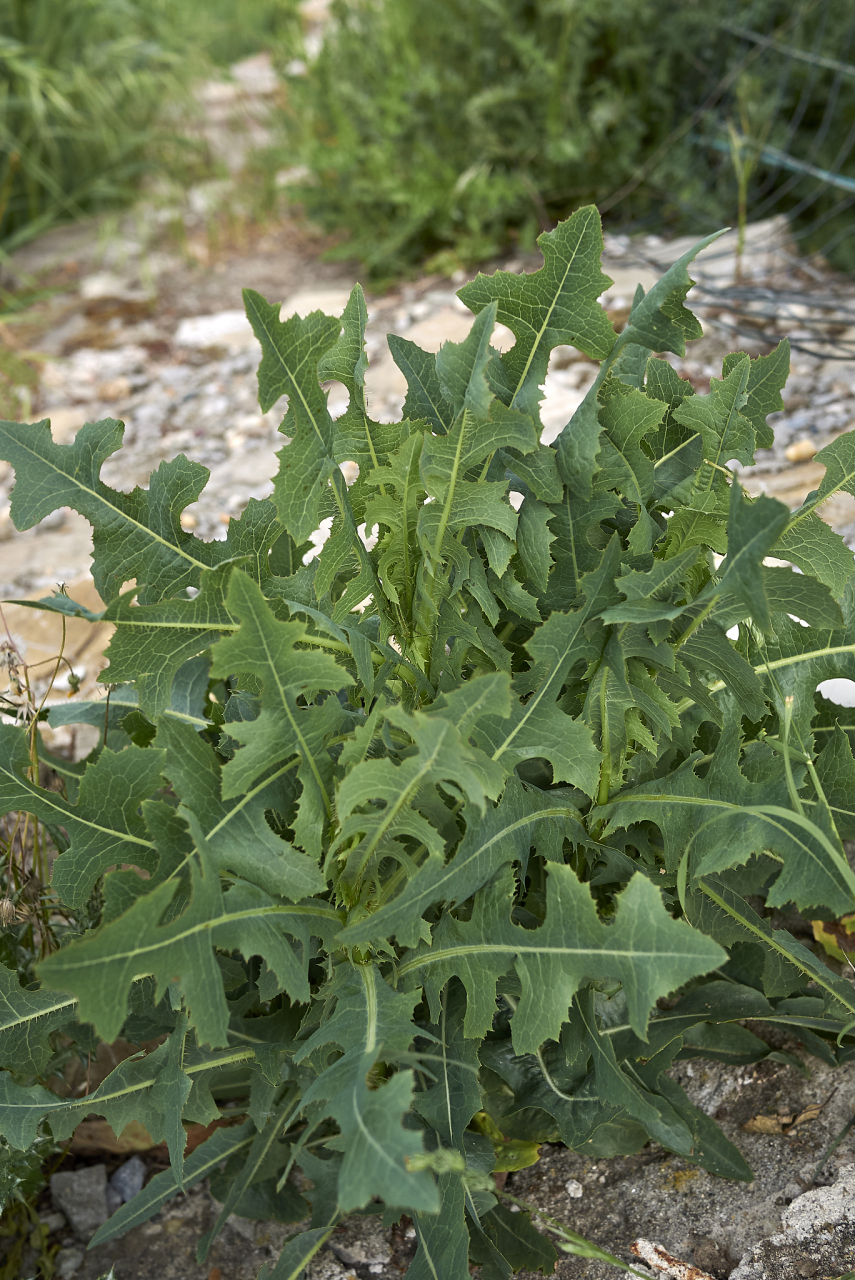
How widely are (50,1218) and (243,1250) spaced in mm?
333

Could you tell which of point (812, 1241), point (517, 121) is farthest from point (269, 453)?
point (812, 1241)

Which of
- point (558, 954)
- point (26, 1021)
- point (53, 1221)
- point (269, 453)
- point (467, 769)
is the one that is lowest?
point (53, 1221)

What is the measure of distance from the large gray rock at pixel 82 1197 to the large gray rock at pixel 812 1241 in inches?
36.0

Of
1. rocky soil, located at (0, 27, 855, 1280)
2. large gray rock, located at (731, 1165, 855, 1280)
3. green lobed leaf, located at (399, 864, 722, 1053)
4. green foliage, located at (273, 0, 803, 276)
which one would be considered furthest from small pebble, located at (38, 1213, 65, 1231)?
green foliage, located at (273, 0, 803, 276)

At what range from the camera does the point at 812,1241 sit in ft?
3.79

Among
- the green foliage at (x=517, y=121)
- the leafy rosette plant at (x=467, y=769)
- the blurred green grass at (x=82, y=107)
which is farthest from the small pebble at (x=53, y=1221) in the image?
the blurred green grass at (x=82, y=107)

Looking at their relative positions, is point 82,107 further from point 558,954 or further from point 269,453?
point 558,954

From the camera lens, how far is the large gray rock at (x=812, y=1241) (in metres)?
1.13

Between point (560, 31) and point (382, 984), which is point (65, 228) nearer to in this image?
point (560, 31)

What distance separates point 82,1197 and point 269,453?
2.20 meters

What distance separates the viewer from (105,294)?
4.65 meters

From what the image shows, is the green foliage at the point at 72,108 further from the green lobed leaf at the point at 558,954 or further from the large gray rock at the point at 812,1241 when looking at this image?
the large gray rock at the point at 812,1241

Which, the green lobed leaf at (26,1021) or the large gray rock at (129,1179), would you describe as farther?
the large gray rock at (129,1179)

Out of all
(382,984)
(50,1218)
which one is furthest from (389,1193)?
(50,1218)
